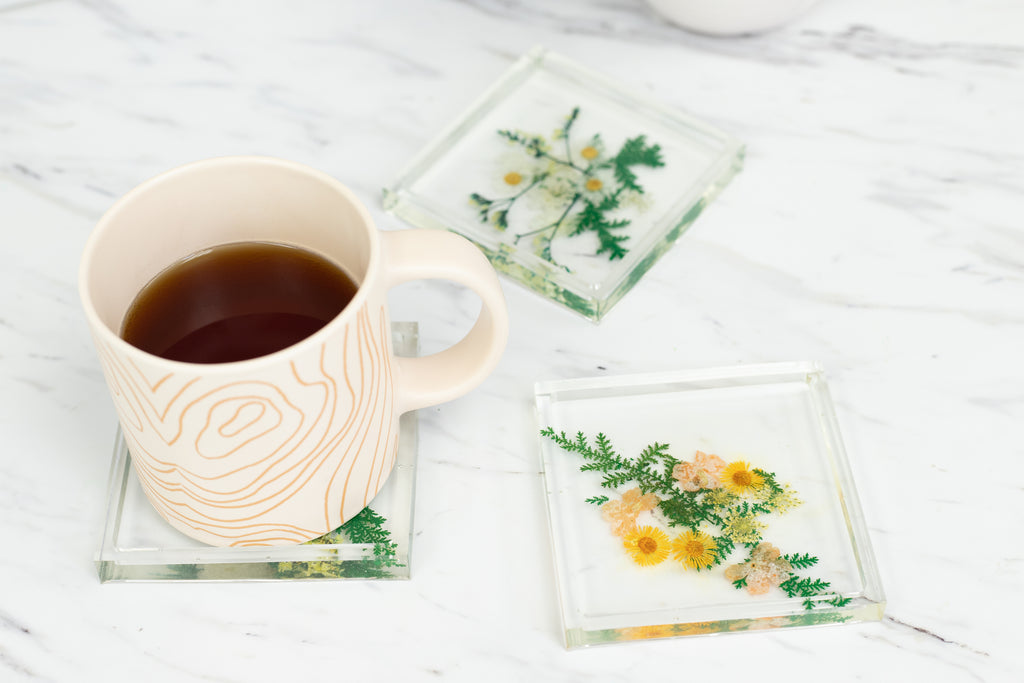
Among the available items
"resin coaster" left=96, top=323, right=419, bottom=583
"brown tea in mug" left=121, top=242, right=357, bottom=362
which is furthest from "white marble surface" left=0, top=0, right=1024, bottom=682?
"brown tea in mug" left=121, top=242, right=357, bottom=362

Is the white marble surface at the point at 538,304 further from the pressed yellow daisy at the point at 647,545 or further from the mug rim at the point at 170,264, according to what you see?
the mug rim at the point at 170,264

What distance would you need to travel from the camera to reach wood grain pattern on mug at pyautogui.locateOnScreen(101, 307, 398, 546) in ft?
1.56

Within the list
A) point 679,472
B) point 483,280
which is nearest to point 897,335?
point 679,472

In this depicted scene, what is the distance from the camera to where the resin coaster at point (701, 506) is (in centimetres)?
59

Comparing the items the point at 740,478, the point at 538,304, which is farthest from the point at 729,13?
the point at 740,478

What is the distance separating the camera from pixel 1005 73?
868 mm

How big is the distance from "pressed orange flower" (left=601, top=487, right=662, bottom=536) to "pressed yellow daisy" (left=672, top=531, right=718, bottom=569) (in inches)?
1.0

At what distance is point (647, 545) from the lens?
612 mm

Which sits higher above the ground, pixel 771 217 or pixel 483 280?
pixel 771 217

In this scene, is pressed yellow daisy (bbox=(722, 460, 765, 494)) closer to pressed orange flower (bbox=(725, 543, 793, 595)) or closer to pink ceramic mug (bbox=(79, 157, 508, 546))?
pressed orange flower (bbox=(725, 543, 793, 595))

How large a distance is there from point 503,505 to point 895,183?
1.33ft

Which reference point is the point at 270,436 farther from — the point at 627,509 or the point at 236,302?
the point at 627,509

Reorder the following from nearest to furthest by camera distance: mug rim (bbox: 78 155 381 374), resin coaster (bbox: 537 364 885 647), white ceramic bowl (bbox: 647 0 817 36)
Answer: mug rim (bbox: 78 155 381 374) < resin coaster (bbox: 537 364 885 647) < white ceramic bowl (bbox: 647 0 817 36)

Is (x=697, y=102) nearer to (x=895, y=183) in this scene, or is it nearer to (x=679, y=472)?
(x=895, y=183)
